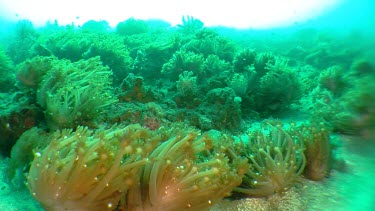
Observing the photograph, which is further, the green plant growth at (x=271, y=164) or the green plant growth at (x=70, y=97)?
the green plant growth at (x=70, y=97)

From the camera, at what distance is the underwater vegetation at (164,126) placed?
2.47 m

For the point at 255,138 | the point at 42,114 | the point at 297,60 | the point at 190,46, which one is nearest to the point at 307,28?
the point at 297,60

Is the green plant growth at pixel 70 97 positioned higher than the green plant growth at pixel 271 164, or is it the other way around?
the green plant growth at pixel 70 97

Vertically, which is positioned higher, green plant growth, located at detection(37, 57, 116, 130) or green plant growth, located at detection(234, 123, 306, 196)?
green plant growth, located at detection(37, 57, 116, 130)

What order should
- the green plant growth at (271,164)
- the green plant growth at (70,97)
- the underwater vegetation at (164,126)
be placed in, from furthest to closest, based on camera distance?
the green plant growth at (70,97) < the green plant growth at (271,164) < the underwater vegetation at (164,126)

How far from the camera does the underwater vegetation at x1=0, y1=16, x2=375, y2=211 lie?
247 centimetres

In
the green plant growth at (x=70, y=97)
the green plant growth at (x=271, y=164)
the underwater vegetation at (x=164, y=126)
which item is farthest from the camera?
the green plant growth at (x=70, y=97)

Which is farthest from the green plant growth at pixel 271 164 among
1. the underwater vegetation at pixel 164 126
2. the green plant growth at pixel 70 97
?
the green plant growth at pixel 70 97

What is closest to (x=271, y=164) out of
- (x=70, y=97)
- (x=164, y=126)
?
(x=164, y=126)

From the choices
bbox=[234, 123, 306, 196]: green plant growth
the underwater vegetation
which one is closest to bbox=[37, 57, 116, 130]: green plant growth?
the underwater vegetation

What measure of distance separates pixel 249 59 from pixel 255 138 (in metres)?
4.26

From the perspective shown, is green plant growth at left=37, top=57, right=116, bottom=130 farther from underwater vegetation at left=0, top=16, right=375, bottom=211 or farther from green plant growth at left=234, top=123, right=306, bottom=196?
green plant growth at left=234, top=123, right=306, bottom=196

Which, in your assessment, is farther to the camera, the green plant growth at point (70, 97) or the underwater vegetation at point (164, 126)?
the green plant growth at point (70, 97)

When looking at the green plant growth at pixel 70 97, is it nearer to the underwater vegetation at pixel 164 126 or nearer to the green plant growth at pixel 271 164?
the underwater vegetation at pixel 164 126
